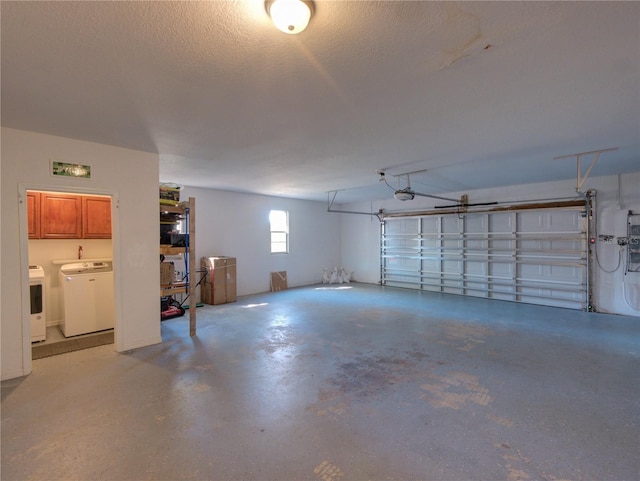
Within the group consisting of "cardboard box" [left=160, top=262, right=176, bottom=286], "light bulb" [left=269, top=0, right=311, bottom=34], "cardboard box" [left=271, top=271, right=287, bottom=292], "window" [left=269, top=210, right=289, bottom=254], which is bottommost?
"cardboard box" [left=271, top=271, right=287, bottom=292]

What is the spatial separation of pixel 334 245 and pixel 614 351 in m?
6.89

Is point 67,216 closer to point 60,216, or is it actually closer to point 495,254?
point 60,216

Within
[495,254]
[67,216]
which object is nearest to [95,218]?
[67,216]

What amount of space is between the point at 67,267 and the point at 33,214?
2.73 ft

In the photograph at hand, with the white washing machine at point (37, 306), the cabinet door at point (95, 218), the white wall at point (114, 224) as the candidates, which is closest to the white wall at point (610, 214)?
the white wall at point (114, 224)

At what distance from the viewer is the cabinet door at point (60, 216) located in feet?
13.8

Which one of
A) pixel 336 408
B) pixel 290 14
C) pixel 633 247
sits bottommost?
pixel 336 408

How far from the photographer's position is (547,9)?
58.2 inches

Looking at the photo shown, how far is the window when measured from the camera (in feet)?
26.4

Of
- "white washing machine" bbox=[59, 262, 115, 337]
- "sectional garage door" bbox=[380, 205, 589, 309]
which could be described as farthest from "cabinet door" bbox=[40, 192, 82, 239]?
"sectional garage door" bbox=[380, 205, 589, 309]

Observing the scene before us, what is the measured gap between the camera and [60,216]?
4340 mm

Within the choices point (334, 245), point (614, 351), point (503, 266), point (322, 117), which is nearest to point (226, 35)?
point (322, 117)

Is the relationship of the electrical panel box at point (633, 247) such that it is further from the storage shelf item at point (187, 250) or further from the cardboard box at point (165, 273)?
the cardboard box at point (165, 273)

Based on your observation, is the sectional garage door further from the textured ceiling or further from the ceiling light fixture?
the ceiling light fixture
